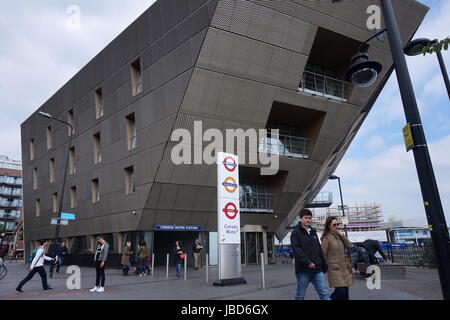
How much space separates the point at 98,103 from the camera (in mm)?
27641

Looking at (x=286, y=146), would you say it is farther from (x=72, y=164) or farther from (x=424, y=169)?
(x=72, y=164)

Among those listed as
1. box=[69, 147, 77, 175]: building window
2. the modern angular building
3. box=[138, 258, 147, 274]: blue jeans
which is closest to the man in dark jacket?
box=[138, 258, 147, 274]: blue jeans

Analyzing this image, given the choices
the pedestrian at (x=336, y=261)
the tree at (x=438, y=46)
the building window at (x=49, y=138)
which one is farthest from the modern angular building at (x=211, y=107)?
the tree at (x=438, y=46)

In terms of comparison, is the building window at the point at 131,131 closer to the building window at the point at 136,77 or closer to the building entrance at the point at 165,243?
the building window at the point at 136,77

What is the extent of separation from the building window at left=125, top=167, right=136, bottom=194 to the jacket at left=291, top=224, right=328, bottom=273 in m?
18.1

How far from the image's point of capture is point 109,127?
83.0 feet

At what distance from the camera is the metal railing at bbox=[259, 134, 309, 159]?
22.4 meters

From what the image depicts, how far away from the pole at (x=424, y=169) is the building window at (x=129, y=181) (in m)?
18.9

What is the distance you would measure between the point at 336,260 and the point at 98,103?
83.2 ft

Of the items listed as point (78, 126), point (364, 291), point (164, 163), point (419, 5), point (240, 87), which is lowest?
point (364, 291)

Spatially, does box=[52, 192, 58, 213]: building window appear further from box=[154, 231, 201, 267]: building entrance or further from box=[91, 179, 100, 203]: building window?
box=[154, 231, 201, 267]: building entrance

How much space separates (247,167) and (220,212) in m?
10.7
